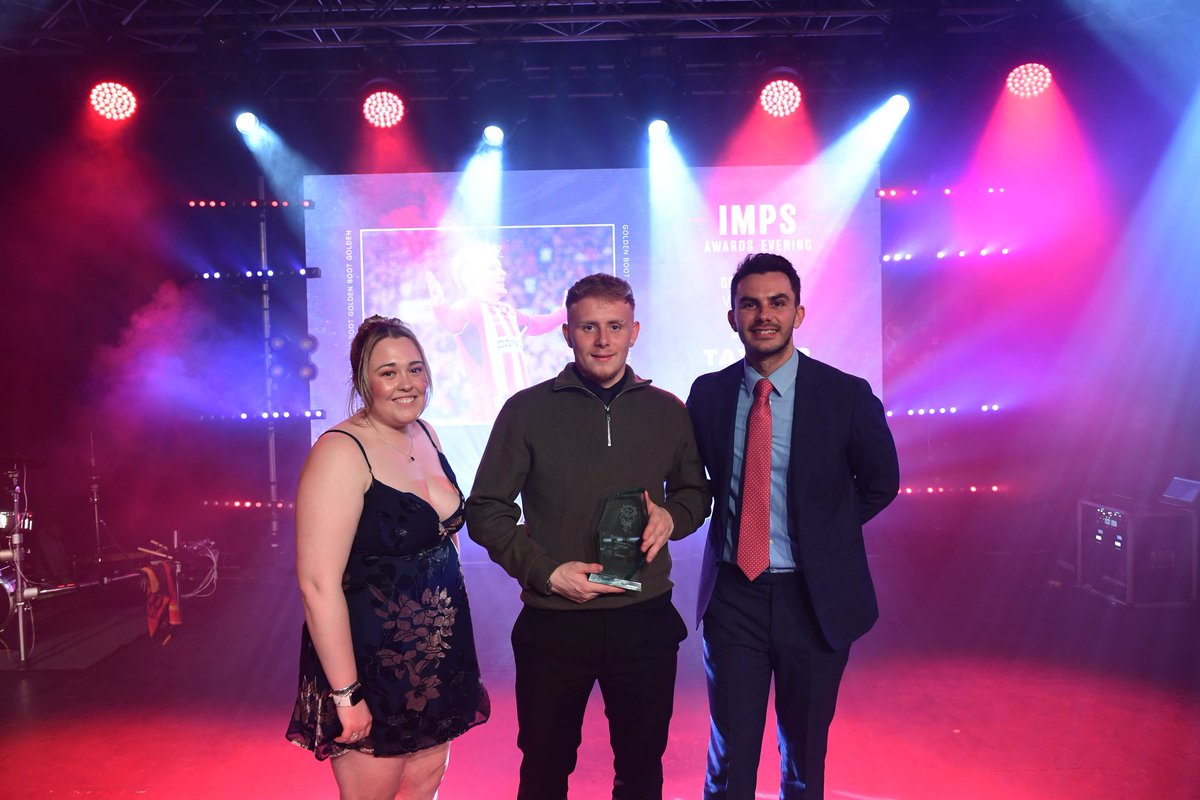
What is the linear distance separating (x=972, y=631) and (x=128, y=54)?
7.12 metres

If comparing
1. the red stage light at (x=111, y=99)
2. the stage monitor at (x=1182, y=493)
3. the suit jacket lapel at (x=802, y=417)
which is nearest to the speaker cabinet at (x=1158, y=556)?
the stage monitor at (x=1182, y=493)

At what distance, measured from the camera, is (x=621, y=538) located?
1876mm

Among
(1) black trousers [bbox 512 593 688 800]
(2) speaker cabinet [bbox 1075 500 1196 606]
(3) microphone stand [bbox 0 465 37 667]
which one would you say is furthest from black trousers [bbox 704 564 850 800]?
(3) microphone stand [bbox 0 465 37 667]

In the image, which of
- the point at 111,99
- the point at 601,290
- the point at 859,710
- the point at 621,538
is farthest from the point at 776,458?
the point at 111,99

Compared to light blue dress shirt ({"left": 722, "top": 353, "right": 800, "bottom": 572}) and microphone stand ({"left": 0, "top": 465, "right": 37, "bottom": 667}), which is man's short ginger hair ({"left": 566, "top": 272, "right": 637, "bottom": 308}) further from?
microphone stand ({"left": 0, "top": 465, "right": 37, "bottom": 667})

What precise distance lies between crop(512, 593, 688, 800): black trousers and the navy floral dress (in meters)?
0.21

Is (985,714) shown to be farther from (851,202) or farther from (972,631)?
(851,202)

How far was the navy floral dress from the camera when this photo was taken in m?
1.81

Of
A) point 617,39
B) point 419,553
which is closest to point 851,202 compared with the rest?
point 617,39

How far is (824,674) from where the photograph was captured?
2102 millimetres

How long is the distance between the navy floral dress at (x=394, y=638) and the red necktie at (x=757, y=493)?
0.82m

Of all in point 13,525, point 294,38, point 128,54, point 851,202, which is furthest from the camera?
point 851,202

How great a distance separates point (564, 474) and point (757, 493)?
0.56 m

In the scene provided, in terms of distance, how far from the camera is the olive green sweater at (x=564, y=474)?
1943mm
